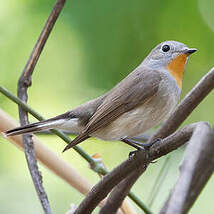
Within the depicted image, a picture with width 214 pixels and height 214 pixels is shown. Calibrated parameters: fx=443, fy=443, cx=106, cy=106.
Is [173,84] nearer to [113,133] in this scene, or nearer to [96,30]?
[113,133]

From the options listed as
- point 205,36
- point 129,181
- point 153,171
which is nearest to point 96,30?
point 205,36

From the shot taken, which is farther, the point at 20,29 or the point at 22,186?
the point at 22,186

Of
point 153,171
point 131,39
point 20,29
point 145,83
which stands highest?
point 20,29

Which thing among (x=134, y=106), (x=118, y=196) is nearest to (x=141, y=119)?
(x=134, y=106)

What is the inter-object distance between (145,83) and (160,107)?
0.96 ft

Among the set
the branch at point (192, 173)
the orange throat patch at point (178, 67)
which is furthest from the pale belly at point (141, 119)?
the branch at point (192, 173)

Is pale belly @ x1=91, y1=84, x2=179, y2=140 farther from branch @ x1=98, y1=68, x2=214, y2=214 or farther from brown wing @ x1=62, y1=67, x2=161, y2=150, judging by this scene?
branch @ x1=98, y1=68, x2=214, y2=214

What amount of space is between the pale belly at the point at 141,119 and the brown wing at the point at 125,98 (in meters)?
0.05

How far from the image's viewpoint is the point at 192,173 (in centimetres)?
92

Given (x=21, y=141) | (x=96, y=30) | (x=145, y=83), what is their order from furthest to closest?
(x=96, y=30) < (x=145, y=83) < (x=21, y=141)

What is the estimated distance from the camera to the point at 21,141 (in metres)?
2.54

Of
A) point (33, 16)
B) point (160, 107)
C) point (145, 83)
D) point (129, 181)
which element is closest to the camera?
point (129, 181)

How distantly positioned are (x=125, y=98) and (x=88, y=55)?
1.03 metres

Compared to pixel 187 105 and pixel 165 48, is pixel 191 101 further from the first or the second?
pixel 165 48
